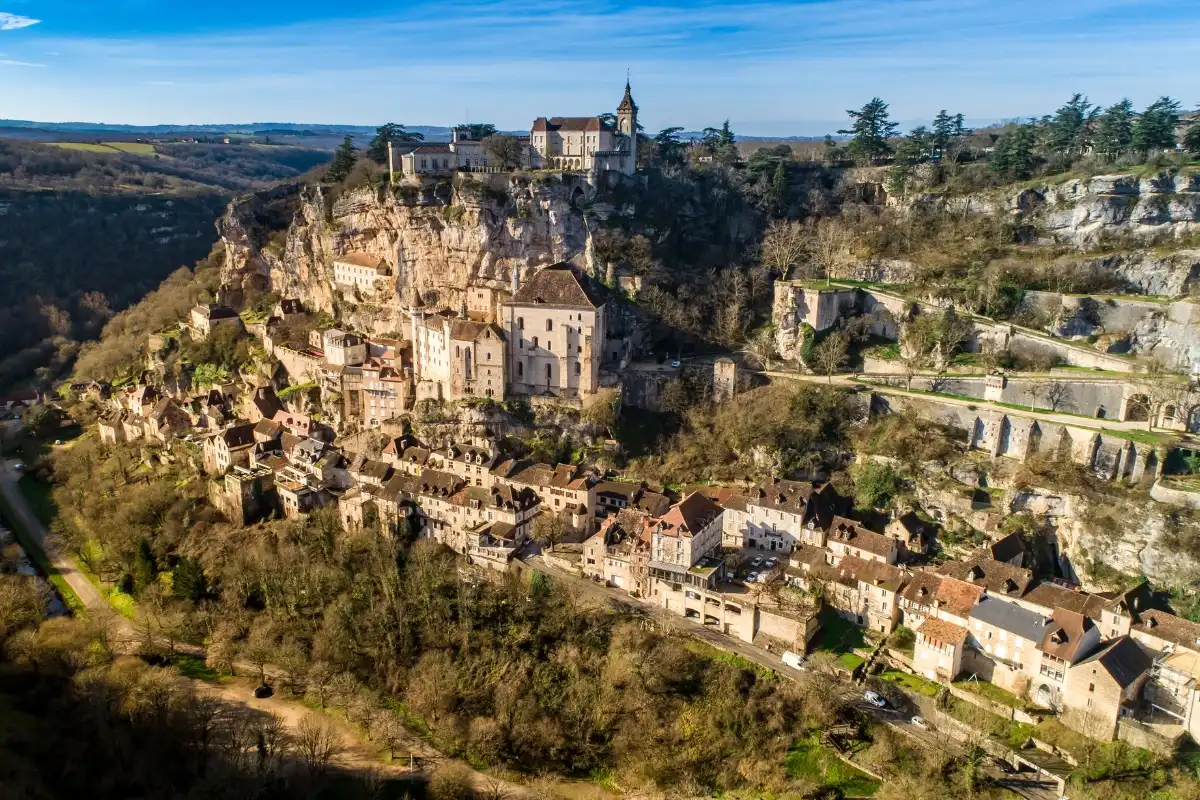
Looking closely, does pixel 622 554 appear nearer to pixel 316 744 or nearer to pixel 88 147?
pixel 316 744

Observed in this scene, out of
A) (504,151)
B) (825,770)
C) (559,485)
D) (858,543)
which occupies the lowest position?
(825,770)

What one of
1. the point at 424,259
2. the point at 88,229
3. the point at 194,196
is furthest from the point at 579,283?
the point at 194,196

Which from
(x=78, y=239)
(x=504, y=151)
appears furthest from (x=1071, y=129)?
(x=78, y=239)

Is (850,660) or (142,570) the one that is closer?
(850,660)

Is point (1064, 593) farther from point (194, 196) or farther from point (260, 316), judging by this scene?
point (194, 196)

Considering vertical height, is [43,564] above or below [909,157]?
below
